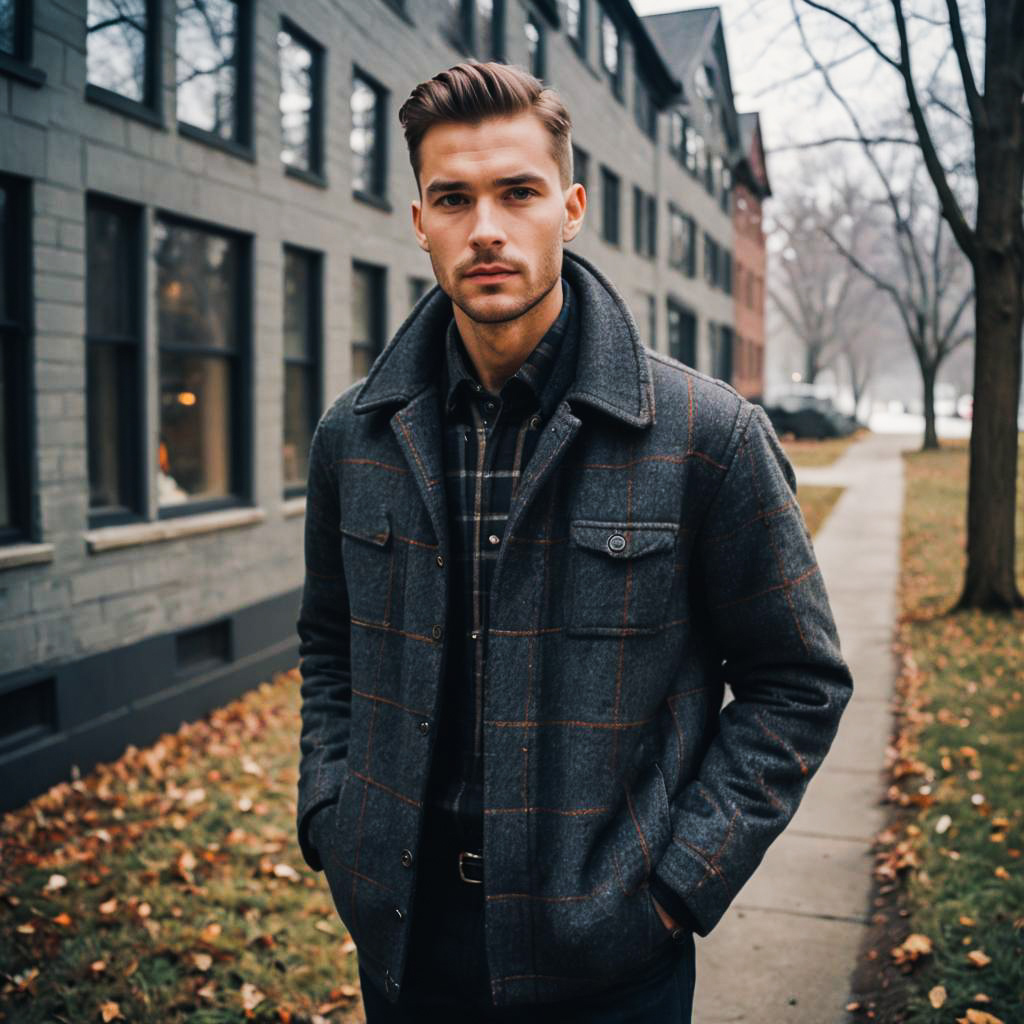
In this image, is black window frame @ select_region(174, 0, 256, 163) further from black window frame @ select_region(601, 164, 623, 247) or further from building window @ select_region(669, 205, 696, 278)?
building window @ select_region(669, 205, 696, 278)

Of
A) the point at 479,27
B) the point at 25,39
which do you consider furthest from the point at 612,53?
the point at 25,39

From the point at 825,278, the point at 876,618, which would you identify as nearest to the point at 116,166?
the point at 876,618

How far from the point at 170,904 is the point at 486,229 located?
12.8ft

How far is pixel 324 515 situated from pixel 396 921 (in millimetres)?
825

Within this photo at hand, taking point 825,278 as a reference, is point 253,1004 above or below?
below

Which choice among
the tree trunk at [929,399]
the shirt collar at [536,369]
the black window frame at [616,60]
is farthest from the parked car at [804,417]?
the shirt collar at [536,369]

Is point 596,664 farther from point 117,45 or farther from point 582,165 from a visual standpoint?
point 582,165

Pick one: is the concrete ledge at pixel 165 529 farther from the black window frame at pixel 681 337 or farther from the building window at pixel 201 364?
the black window frame at pixel 681 337

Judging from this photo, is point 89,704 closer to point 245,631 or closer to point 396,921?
point 245,631

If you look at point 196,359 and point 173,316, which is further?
point 196,359

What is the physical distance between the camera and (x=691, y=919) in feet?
6.70

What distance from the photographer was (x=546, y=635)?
1.99 metres

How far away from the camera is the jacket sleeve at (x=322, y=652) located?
2.38 m

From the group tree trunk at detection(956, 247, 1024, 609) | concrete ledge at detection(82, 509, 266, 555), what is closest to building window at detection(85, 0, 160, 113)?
concrete ledge at detection(82, 509, 266, 555)
